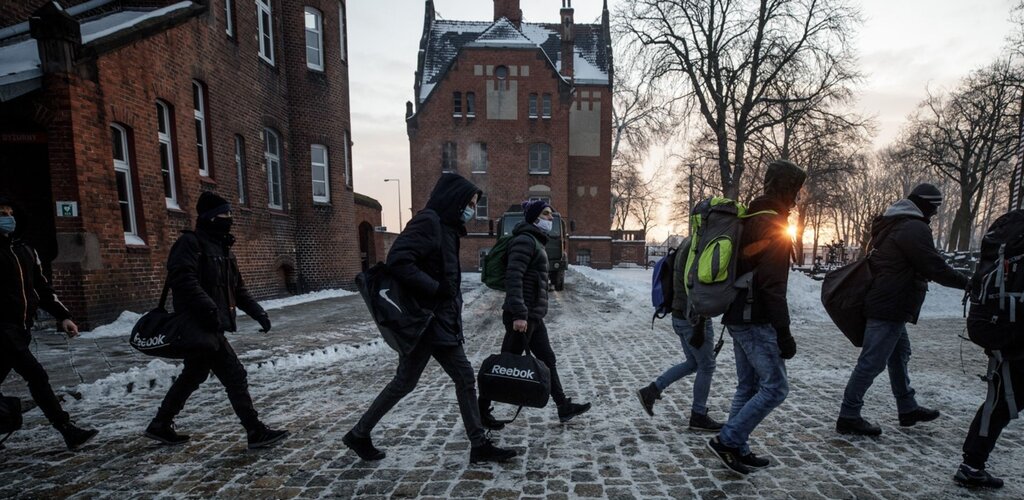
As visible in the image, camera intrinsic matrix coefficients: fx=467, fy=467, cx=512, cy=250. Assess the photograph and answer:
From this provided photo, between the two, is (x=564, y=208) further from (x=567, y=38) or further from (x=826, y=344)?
(x=826, y=344)

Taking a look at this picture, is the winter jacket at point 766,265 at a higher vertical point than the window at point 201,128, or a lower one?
lower

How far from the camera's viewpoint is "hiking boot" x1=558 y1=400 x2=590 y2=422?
392 centimetres

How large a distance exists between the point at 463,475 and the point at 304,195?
A: 1317cm

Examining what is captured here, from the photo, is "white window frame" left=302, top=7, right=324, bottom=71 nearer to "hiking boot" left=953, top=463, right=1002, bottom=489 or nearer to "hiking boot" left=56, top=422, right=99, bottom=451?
"hiking boot" left=56, top=422, right=99, bottom=451

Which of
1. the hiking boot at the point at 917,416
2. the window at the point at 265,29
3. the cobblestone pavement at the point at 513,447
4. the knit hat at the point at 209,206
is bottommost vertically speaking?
the cobblestone pavement at the point at 513,447

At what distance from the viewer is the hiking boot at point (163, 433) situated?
3377 mm

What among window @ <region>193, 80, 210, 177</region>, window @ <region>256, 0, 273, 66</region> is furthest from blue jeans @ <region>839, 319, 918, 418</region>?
window @ <region>256, 0, 273, 66</region>

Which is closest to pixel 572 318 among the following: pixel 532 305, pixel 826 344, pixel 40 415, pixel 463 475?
pixel 826 344

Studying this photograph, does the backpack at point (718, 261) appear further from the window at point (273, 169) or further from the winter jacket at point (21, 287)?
the window at point (273, 169)

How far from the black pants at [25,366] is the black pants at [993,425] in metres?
5.93

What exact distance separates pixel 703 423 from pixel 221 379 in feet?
11.9

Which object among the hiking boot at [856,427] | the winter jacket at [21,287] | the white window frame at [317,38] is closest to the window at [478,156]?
the white window frame at [317,38]

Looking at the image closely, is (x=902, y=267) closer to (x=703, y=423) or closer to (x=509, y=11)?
(x=703, y=423)

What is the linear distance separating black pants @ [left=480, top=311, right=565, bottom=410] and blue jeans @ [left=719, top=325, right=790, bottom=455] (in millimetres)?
1322
